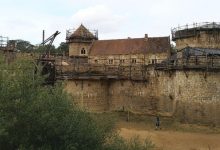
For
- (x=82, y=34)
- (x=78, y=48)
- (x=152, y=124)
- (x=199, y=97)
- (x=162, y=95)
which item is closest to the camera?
(x=199, y=97)

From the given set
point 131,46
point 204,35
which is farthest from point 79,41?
point 204,35

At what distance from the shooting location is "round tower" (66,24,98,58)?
68.8 meters

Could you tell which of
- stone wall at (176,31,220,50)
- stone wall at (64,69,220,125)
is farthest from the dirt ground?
stone wall at (176,31,220,50)

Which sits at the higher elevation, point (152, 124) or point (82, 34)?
point (82, 34)

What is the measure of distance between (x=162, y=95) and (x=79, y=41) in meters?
26.7

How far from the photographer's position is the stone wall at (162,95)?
39.9m

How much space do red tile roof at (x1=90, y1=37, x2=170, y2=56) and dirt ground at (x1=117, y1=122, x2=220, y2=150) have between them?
21350 mm

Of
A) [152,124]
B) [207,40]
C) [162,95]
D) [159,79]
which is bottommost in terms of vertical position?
[152,124]

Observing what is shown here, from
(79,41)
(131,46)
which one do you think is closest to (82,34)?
(79,41)

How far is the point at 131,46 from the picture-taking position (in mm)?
62188

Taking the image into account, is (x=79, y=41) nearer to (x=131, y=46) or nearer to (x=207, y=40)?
(x=131, y=46)

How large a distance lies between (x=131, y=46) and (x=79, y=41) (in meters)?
9.69

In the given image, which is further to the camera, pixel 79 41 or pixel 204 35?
pixel 79 41

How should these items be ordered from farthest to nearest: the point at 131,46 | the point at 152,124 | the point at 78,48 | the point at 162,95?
the point at 78,48 → the point at 131,46 → the point at 162,95 → the point at 152,124
